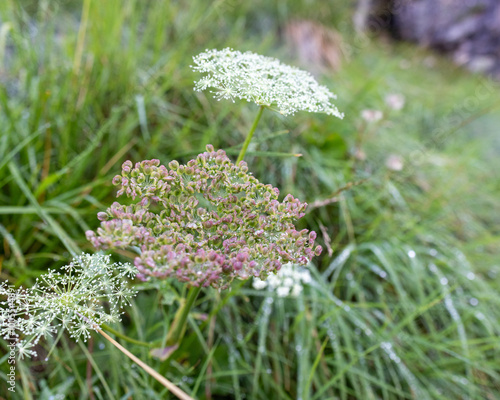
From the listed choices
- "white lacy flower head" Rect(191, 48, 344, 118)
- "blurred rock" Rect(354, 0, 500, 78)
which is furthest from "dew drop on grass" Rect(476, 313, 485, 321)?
"blurred rock" Rect(354, 0, 500, 78)

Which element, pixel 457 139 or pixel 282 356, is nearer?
pixel 282 356

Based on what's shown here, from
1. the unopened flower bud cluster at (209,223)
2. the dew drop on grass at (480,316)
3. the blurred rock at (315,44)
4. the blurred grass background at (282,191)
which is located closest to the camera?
the unopened flower bud cluster at (209,223)

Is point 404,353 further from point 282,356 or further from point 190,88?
point 190,88

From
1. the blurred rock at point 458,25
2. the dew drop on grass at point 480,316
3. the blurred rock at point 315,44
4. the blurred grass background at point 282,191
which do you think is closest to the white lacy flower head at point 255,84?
the blurred grass background at point 282,191

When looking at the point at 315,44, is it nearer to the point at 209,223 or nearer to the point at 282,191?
the point at 282,191

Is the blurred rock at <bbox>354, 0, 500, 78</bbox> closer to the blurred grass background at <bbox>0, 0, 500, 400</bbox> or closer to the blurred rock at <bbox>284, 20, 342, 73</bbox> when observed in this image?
the blurred rock at <bbox>284, 20, 342, 73</bbox>

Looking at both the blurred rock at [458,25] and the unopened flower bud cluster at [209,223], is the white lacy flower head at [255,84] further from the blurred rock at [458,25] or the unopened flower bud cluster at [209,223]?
the blurred rock at [458,25]

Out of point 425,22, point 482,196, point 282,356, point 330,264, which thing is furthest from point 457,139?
point 425,22
